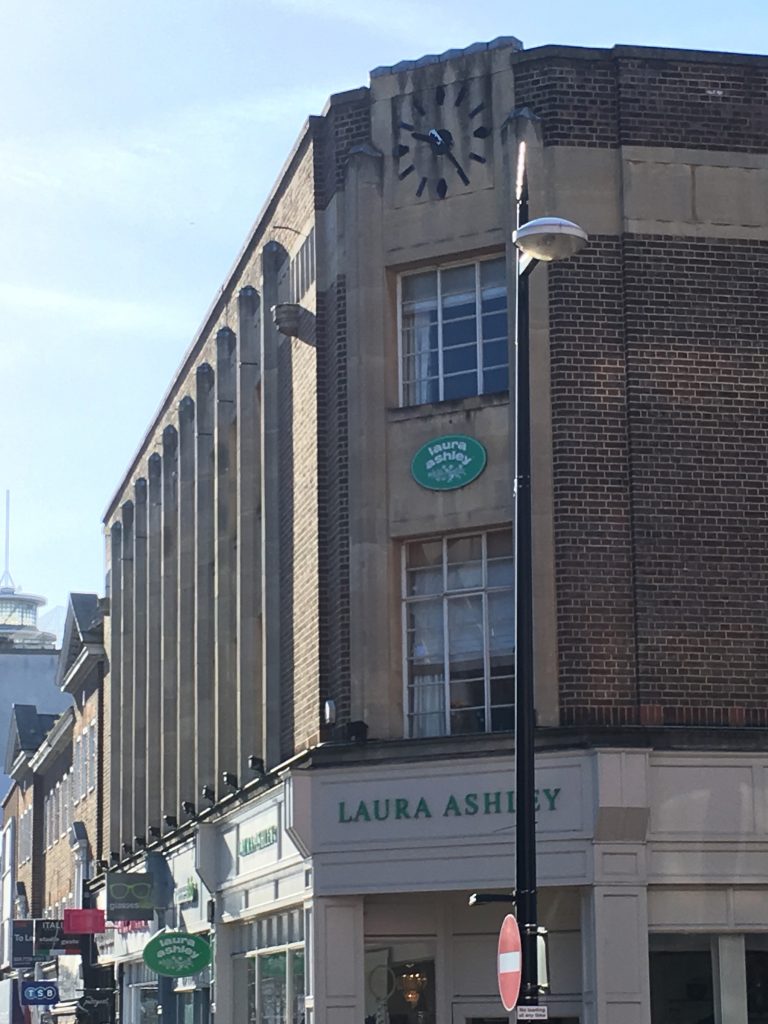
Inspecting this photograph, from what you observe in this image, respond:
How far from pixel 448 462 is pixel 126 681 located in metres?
19.4

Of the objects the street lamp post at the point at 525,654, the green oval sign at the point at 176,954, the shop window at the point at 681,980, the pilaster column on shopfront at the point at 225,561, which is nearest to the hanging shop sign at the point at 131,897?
the pilaster column on shopfront at the point at 225,561

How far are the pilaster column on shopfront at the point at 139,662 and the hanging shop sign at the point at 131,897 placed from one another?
2.96 meters

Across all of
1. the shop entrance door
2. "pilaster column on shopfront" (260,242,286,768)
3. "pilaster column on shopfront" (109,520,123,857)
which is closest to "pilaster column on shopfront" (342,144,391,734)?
"pilaster column on shopfront" (260,242,286,768)

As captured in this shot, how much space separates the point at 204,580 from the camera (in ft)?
104

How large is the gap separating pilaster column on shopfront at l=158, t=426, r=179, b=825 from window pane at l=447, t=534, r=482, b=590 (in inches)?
499

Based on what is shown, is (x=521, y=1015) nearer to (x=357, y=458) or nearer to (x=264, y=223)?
(x=357, y=458)

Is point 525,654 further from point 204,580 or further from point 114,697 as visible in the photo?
point 114,697

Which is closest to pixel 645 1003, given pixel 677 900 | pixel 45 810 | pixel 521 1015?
pixel 677 900

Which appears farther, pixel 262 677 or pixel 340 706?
pixel 262 677

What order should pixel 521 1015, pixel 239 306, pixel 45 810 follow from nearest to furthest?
1. pixel 521 1015
2. pixel 239 306
3. pixel 45 810

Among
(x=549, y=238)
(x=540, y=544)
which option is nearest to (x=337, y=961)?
(x=540, y=544)

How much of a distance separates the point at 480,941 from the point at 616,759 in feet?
10.9

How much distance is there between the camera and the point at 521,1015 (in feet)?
46.7

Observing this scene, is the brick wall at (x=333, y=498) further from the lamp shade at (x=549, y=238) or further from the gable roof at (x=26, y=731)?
the gable roof at (x=26, y=731)
